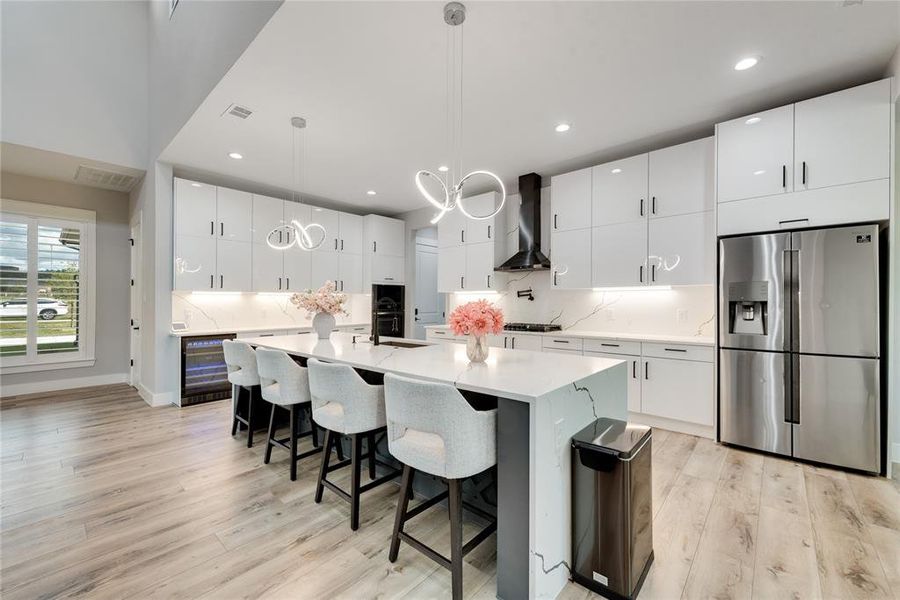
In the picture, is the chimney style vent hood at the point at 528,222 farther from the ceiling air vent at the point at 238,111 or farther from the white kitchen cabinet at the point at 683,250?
the ceiling air vent at the point at 238,111

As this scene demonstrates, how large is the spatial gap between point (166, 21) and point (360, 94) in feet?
10.5

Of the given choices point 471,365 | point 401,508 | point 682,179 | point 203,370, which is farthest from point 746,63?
point 203,370

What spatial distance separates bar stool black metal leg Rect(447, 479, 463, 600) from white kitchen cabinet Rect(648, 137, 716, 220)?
341 centimetres

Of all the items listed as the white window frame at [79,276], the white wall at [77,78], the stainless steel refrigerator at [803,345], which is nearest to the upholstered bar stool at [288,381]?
the stainless steel refrigerator at [803,345]

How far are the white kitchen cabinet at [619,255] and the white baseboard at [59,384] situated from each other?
687 cm

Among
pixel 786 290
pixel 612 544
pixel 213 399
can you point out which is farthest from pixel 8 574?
pixel 786 290

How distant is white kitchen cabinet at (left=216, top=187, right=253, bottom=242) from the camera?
485 centimetres

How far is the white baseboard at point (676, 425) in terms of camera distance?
11.2 feet

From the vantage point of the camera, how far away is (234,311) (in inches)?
211

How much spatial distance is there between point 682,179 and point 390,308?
467 cm

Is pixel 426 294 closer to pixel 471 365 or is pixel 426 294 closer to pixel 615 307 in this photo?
pixel 615 307

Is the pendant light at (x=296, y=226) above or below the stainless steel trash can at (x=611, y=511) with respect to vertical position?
above

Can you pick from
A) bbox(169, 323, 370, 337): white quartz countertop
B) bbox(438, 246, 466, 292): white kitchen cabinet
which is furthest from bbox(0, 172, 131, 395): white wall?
bbox(438, 246, 466, 292): white kitchen cabinet

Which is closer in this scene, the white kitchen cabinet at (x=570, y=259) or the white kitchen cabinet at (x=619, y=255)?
the white kitchen cabinet at (x=619, y=255)
